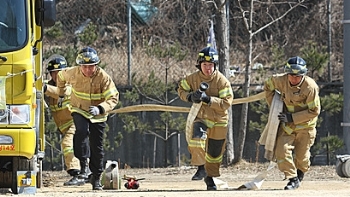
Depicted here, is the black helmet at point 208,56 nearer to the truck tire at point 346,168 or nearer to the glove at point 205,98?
the glove at point 205,98

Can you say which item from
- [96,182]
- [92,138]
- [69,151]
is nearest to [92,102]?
[92,138]

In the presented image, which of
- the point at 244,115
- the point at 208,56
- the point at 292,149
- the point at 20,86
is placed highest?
the point at 208,56

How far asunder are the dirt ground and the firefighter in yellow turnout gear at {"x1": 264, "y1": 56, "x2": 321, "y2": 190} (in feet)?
1.03

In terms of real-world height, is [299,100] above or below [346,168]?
above

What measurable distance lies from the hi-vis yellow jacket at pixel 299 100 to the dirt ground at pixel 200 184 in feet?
2.64

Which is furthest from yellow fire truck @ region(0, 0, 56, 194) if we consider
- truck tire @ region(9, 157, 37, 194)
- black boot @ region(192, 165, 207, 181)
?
black boot @ region(192, 165, 207, 181)

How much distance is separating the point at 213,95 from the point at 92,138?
1.56 meters

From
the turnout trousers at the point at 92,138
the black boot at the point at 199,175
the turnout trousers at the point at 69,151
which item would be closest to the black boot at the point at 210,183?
the turnout trousers at the point at 92,138

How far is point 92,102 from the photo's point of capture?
40.2ft

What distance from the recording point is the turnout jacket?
39.7 ft

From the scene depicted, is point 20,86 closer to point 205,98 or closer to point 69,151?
point 205,98

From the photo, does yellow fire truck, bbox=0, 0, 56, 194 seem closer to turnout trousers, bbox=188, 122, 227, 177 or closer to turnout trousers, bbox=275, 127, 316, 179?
turnout trousers, bbox=188, 122, 227, 177

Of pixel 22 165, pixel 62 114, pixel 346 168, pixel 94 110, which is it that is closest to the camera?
pixel 22 165

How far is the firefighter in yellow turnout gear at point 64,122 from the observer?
44.4ft
